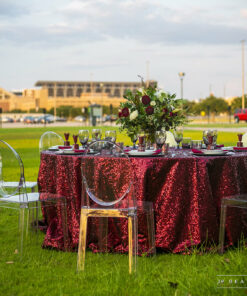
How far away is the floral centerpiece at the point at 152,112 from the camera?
16.7 ft

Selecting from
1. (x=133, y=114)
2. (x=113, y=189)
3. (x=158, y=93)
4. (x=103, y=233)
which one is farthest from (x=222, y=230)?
(x=158, y=93)

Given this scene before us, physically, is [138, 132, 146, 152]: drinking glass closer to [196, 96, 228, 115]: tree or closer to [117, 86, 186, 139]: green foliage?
[117, 86, 186, 139]: green foliage

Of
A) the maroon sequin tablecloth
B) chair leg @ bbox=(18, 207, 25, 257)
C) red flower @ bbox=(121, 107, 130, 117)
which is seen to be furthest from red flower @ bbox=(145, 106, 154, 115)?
chair leg @ bbox=(18, 207, 25, 257)

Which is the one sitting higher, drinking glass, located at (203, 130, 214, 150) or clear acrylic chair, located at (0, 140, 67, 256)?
drinking glass, located at (203, 130, 214, 150)

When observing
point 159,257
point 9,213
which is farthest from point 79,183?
point 9,213

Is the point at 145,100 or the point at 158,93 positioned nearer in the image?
the point at 145,100

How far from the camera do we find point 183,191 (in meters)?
4.46

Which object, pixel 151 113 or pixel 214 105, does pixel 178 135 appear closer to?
pixel 151 113

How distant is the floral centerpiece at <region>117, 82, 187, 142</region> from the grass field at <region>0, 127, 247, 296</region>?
131 cm

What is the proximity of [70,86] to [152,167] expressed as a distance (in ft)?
478

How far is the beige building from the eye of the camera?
115 meters

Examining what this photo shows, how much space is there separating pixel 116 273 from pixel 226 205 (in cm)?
117

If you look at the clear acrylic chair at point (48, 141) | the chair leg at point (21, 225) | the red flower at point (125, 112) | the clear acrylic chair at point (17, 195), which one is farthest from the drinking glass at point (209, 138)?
the clear acrylic chair at point (48, 141)

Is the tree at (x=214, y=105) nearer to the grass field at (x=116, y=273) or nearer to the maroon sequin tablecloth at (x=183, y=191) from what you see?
the maroon sequin tablecloth at (x=183, y=191)
